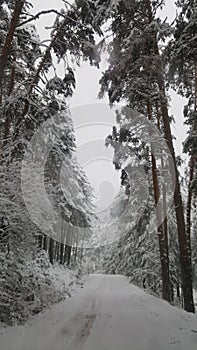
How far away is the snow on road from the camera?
240 inches

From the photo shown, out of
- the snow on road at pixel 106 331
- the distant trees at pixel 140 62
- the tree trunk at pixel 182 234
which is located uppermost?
the distant trees at pixel 140 62

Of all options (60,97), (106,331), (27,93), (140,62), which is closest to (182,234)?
(106,331)

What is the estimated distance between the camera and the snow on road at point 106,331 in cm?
610

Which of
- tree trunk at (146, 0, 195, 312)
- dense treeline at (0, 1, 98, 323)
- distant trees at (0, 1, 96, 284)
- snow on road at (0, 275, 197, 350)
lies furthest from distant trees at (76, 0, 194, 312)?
snow on road at (0, 275, 197, 350)

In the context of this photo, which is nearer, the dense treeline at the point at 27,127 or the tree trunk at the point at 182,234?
the dense treeline at the point at 27,127

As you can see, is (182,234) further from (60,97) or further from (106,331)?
(60,97)

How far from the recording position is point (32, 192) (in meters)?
8.49

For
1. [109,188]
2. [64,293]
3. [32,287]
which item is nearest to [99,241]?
[109,188]

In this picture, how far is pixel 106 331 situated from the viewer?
7164 millimetres

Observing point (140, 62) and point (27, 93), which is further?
point (140, 62)

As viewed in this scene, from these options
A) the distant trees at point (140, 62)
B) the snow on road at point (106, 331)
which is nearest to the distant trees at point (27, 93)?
the distant trees at point (140, 62)

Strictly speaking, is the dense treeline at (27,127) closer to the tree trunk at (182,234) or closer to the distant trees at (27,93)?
the distant trees at (27,93)

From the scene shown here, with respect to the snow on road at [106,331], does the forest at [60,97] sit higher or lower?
higher

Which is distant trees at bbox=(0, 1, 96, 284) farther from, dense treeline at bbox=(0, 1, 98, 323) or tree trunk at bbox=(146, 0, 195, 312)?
tree trunk at bbox=(146, 0, 195, 312)
